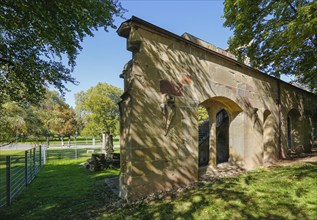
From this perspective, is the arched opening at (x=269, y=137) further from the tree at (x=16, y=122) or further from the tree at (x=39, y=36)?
the tree at (x=16, y=122)

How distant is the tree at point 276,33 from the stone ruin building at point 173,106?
1.63 meters

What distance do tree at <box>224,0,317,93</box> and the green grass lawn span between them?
4128mm

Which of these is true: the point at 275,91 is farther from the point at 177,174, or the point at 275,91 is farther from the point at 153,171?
the point at 153,171

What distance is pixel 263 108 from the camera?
26.4 ft

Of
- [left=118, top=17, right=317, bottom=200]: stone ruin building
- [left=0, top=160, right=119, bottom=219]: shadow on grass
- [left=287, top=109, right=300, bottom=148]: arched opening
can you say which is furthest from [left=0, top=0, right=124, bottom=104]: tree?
[left=287, top=109, right=300, bottom=148]: arched opening

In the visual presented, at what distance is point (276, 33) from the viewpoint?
7.11 meters

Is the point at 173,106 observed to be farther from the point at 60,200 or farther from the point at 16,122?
the point at 16,122

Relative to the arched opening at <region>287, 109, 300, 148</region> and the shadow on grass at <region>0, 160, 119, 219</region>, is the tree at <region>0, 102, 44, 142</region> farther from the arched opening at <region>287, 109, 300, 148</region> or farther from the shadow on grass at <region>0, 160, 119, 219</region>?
the arched opening at <region>287, 109, 300, 148</region>

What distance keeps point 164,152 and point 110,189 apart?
79.6 inches

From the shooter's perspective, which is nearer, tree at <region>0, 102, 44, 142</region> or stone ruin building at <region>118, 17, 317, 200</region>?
stone ruin building at <region>118, 17, 317, 200</region>

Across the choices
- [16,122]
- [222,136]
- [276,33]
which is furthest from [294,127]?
[16,122]

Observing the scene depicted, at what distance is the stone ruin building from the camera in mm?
4531

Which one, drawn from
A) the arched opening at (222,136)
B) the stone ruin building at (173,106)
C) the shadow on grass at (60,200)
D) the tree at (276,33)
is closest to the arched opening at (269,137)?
the stone ruin building at (173,106)

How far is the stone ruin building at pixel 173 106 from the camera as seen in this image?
14.9ft
